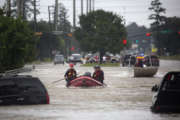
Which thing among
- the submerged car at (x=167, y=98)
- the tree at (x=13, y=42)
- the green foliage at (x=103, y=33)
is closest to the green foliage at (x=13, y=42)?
the tree at (x=13, y=42)

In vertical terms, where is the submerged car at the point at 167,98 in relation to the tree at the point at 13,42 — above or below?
below

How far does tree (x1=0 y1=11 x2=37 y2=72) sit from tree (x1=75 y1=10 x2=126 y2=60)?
33.3 metres

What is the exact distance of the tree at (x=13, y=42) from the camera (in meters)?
42.7

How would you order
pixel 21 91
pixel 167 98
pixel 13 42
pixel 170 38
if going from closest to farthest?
1. pixel 167 98
2. pixel 21 91
3. pixel 13 42
4. pixel 170 38

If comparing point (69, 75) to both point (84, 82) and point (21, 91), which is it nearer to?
point (84, 82)

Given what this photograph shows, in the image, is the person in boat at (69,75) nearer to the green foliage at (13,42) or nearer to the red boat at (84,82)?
the red boat at (84,82)

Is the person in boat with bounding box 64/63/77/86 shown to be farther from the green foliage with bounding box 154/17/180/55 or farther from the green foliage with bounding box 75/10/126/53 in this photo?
the green foliage with bounding box 154/17/180/55

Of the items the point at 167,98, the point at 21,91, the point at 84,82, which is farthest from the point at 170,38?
the point at 167,98

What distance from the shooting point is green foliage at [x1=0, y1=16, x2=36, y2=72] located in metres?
42.6

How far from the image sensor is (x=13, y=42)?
4347cm

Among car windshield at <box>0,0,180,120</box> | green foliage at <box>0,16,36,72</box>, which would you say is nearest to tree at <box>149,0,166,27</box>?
car windshield at <box>0,0,180,120</box>

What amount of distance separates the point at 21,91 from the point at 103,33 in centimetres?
6572

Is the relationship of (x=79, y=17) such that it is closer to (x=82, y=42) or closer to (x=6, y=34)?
(x=82, y=42)

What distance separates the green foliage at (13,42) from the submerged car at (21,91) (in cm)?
2677
